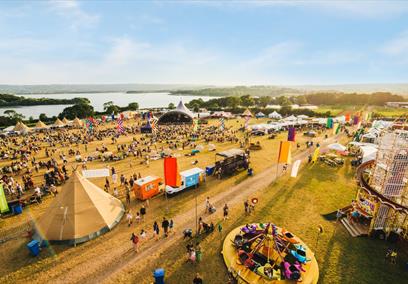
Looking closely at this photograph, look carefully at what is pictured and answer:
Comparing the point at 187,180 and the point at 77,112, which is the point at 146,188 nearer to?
the point at 187,180

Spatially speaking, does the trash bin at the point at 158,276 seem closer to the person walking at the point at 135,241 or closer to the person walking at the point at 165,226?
the person walking at the point at 135,241

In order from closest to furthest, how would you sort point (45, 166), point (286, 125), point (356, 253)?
1. point (356, 253)
2. point (45, 166)
3. point (286, 125)

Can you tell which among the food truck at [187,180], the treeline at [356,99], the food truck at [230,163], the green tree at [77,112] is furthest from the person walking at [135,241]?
the treeline at [356,99]

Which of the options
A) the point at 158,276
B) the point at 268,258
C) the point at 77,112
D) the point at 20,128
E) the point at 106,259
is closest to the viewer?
the point at 158,276

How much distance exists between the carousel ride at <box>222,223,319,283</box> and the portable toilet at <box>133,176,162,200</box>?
7374 millimetres

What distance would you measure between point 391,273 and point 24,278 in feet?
55.3

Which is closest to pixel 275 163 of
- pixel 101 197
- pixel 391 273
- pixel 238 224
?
pixel 238 224

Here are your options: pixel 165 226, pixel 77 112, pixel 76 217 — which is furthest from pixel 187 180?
pixel 77 112

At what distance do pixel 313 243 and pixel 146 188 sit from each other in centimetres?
1160

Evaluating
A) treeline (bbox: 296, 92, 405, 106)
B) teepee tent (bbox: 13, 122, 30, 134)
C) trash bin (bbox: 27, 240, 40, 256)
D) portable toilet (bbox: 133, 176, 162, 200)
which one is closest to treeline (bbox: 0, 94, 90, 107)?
teepee tent (bbox: 13, 122, 30, 134)

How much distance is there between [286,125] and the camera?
143 ft

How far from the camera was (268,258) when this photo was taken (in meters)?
9.71

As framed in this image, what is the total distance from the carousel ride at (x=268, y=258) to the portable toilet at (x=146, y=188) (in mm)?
7374

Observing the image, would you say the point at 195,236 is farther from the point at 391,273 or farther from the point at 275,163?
the point at 275,163
